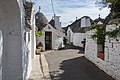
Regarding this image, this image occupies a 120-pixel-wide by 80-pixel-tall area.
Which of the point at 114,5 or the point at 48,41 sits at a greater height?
the point at 114,5

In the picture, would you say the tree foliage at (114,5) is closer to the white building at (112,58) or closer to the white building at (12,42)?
the white building at (112,58)

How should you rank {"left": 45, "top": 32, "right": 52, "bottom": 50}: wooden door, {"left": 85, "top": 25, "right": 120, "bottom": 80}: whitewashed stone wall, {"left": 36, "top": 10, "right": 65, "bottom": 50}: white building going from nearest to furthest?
{"left": 85, "top": 25, "right": 120, "bottom": 80}: whitewashed stone wall → {"left": 36, "top": 10, "right": 65, "bottom": 50}: white building → {"left": 45, "top": 32, "right": 52, "bottom": 50}: wooden door

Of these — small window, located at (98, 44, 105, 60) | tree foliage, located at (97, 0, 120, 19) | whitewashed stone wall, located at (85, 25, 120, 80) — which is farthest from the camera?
small window, located at (98, 44, 105, 60)

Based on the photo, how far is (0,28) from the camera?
774 cm

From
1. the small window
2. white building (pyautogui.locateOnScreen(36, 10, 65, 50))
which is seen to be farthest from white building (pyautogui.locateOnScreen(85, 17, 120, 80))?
white building (pyautogui.locateOnScreen(36, 10, 65, 50))

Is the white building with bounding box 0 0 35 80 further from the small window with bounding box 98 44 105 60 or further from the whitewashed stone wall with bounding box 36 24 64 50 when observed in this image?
the whitewashed stone wall with bounding box 36 24 64 50

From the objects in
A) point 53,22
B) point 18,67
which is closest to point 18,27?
point 18,67

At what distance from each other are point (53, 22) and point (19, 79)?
2801 cm

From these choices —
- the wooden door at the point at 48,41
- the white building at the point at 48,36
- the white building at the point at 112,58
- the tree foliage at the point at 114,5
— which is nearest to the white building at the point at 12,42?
the tree foliage at the point at 114,5

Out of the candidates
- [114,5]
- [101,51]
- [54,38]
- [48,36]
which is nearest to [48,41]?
[48,36]

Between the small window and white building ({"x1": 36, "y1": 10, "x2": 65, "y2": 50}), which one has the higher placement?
white building ({"x1": 36, "y1": 10, "x2": 65, "y2": 50})

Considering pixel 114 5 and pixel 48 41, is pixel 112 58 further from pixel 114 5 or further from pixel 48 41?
pixel 48 41

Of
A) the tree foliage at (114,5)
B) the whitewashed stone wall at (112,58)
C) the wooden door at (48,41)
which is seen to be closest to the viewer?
the tree foliage at (114,5)

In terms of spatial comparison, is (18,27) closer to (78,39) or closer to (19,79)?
(19,79)
